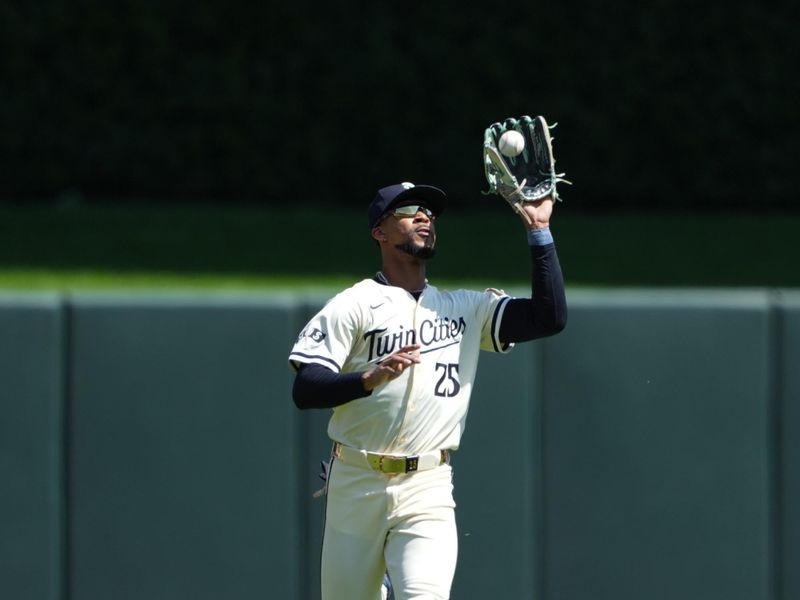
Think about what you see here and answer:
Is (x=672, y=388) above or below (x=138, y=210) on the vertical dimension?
below

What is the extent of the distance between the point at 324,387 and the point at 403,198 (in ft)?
2.34

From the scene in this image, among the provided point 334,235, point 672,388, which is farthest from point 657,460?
point 334,235

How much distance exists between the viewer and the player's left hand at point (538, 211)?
442 centimetres

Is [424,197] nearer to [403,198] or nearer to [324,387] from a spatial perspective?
[403,198]

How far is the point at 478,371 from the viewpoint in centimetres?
549

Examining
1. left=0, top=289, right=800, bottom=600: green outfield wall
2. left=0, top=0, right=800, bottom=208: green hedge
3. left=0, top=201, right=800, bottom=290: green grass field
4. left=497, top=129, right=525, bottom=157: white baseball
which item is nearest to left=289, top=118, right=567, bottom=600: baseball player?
left=497, top=129, right=525, bottom=157: white baseball

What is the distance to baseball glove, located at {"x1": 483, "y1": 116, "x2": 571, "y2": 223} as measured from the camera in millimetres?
4449

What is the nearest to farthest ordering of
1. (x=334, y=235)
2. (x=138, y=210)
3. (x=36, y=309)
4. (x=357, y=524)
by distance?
(x=357, y=524), (x=36, y=309), (x=334, y=235), (x=138, y=210)

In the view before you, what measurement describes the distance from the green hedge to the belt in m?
6.87

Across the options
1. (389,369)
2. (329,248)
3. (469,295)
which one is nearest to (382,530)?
A: (389,369)

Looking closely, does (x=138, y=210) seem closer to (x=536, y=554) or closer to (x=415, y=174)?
(x=415, y=174)

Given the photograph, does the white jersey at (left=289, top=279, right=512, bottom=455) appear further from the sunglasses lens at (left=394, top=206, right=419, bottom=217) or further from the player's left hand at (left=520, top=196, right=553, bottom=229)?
the player's left hand at (left=520, top=196, right=553, bottom=229)

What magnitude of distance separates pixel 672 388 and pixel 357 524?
1.62 metres

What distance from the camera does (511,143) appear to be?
4445 mm
